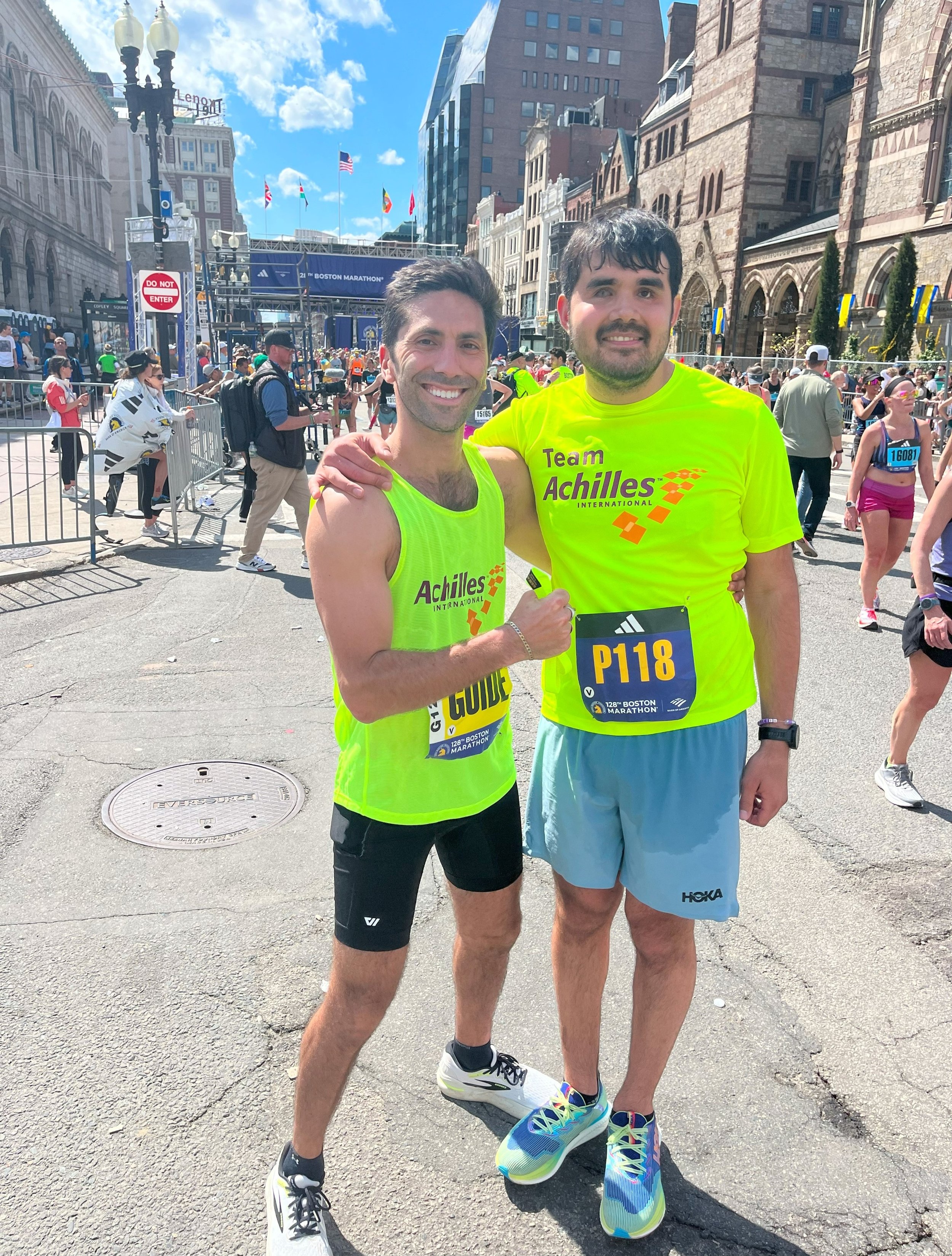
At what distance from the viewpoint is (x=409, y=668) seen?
186 centimetres

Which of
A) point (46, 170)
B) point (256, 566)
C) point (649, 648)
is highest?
point (46, 170)

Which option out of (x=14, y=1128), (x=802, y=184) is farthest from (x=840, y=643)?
(x=802, y=184)

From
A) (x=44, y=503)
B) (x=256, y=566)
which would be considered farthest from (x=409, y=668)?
(x=44, y=503)

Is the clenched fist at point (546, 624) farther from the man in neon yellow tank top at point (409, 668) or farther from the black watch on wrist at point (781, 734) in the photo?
the black watch on wrist at point (781, 734)

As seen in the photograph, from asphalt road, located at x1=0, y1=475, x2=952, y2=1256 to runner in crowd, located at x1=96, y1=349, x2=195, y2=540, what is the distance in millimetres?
6051

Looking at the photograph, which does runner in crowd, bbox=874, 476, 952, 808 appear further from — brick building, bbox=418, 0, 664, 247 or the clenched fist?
brick building, bbox=418, 0, 664, 247

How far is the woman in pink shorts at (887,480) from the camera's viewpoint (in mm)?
7160

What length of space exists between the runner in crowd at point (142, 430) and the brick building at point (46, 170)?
32027 millimetres

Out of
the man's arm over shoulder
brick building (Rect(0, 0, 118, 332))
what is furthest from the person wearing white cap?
brick building (Rect(0, 0, 118, 332))

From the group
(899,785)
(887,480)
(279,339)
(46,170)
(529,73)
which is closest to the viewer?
(899,785)

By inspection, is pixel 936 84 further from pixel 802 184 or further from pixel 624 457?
pixel 624 457

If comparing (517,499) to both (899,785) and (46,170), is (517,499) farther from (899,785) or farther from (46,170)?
(46,170)

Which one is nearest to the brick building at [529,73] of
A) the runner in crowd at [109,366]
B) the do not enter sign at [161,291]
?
the runner in crowd at [109,366]

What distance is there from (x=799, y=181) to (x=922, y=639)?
→ 161 ft
